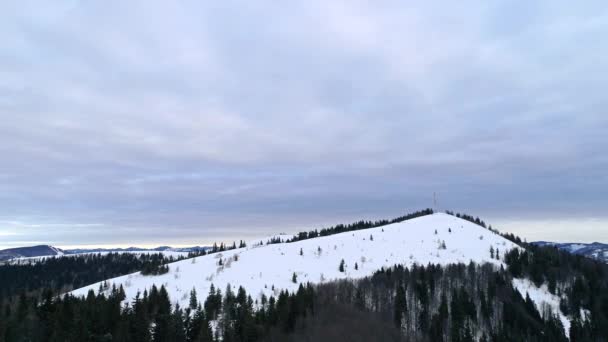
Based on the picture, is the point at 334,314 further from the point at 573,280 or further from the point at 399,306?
the point at 573,280

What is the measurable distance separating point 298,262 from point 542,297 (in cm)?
9572

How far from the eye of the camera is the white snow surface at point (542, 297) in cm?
14145

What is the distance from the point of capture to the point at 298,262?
156 meters

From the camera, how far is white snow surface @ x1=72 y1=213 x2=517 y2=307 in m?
127

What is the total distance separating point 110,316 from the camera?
3504 inches

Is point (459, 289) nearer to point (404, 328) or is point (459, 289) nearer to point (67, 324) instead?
point (404, 328)

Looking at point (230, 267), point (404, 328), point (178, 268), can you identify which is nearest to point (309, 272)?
point (230, 267)

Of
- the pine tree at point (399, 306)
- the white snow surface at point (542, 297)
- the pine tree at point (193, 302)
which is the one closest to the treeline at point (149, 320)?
the pine tree at point (193, 302)

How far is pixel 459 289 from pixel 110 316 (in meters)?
116

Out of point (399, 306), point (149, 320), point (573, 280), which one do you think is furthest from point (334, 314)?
point (573, 280)

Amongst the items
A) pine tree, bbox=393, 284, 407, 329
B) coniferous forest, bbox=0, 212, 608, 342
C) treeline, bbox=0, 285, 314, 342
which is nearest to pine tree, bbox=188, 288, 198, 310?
treeline, bbox=0, 285, 314, 342

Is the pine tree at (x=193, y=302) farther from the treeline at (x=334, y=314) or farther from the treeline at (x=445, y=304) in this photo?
the treeline at (x=445, y=304)

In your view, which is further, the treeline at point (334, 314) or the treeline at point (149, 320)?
the treeline at point (334, 314)

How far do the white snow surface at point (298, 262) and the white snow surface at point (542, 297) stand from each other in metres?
16.6
